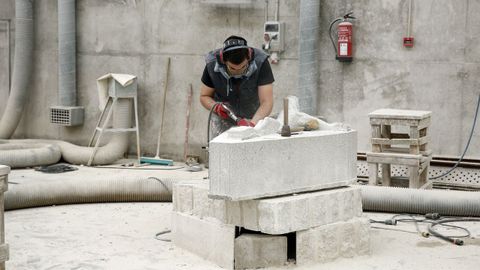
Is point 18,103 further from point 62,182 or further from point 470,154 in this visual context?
point 470,154

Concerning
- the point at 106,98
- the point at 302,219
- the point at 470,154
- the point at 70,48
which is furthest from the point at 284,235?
the point at 70,48

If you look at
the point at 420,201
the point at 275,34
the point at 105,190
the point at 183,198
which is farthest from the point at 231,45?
the point at 275,34

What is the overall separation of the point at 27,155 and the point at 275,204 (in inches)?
220

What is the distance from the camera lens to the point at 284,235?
6.33 m

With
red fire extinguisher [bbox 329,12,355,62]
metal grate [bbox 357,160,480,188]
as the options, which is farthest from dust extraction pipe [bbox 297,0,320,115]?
metal grate [bbox 357,160,480,188]

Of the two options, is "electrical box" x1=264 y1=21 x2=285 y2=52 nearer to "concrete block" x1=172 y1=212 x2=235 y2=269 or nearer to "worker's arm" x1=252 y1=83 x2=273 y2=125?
"worker's arm" x1=252 y1=83 x2=273 y2=125

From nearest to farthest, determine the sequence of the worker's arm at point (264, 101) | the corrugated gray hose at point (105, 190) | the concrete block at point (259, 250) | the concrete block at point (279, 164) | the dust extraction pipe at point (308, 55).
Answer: the concrete block at point (279, 164)
the concrete block at point (259, 250)
the worker's arm at point (264, 101)
the corrugated gray hose at point (105, 190)
the dust extraction pipe at point (308, 55)

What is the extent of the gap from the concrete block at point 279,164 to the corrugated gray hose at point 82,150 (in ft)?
16.2

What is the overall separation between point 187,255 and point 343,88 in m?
4.24

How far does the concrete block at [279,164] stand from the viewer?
5.90 meters

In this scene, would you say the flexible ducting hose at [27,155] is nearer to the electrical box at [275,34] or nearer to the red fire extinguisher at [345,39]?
the electrical box at [275,34]

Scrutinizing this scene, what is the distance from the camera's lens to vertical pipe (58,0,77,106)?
11.4 metres

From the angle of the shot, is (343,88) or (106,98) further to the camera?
(106,98)

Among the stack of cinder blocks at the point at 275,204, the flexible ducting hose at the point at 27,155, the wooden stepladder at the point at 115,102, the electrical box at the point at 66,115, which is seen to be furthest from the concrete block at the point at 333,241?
the electrical box at the point at 66,115
